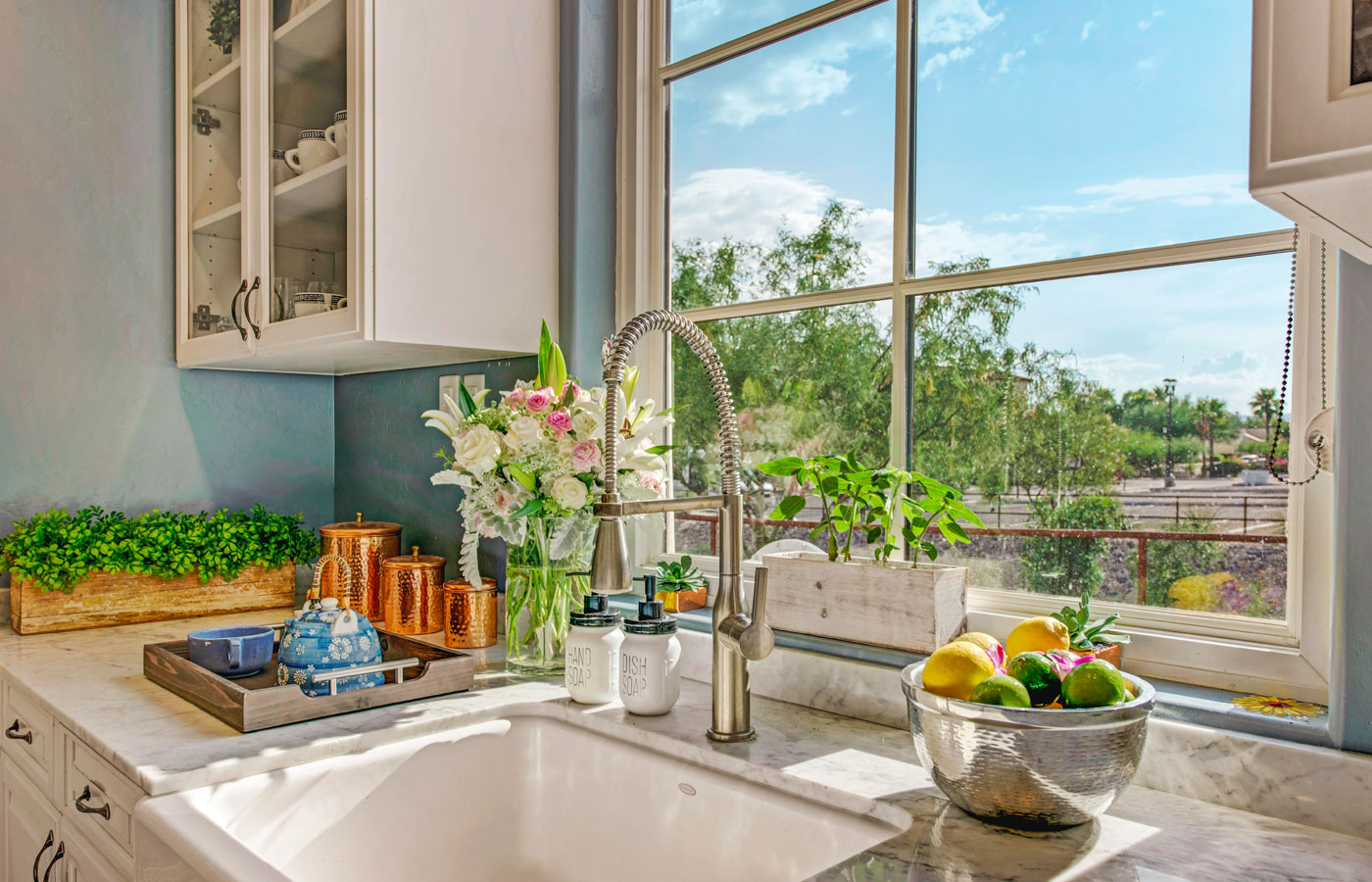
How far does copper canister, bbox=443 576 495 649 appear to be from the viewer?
170 centimetres

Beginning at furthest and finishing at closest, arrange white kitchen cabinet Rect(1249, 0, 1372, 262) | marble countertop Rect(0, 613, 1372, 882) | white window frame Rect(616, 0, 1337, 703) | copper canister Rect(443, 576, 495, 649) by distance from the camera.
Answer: copper canister Rect(443, 576, 495, 649), white window frame Rect(616, 0, 1337, 703), marble countertop Rect(0, 613, 1372, 882), white kitchen cabinet Rect(1249, 0, 1372, 262)

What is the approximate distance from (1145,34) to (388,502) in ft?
5.88

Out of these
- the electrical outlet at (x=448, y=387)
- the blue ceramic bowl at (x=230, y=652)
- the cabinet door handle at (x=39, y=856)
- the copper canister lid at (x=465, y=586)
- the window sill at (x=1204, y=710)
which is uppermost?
the electrical outlet at (x=448, y=387)

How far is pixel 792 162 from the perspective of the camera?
1624mm

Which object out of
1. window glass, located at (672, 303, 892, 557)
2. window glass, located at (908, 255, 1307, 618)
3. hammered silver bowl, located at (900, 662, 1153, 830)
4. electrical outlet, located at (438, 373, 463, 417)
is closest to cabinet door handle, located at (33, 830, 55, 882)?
electrical outlet, located at (438, 373, 463, 417)

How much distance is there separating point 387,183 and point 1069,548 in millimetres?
1218

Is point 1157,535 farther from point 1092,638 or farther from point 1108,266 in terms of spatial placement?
point 1108,266

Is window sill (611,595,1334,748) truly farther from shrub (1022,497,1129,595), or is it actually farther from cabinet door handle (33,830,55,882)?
cabinet door handle (33,830,55,882)

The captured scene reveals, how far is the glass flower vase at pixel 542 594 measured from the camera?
152cm

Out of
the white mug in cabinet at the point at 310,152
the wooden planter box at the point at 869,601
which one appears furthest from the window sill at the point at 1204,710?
the white mug in cabinet at the point at 310,152

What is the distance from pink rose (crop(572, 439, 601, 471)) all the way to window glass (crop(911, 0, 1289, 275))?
1.86ft

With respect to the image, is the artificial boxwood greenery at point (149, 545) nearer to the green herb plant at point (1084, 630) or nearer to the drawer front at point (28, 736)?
the drawer front at point (28, 736)

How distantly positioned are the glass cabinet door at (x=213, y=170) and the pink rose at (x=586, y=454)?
0.92m

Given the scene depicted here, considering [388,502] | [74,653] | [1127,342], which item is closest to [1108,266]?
[1127,342]
